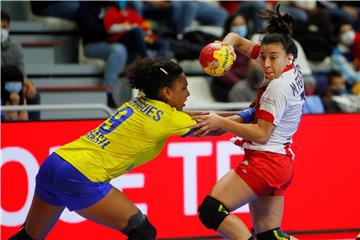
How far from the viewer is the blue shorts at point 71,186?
5.64 metres

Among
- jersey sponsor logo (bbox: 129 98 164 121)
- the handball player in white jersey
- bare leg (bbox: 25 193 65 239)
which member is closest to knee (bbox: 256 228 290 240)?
the handball player in white jersey

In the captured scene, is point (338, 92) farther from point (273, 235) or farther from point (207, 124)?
point (207, 124)

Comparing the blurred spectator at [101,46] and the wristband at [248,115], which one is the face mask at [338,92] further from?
the wristband at [248,115]

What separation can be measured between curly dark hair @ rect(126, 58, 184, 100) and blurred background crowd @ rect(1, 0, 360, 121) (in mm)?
4162

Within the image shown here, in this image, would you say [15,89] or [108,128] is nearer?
[108,128]

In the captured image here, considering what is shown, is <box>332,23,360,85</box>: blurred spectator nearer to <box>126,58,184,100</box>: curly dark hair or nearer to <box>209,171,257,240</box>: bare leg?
<box>209,171,257,240</box>: bare leg

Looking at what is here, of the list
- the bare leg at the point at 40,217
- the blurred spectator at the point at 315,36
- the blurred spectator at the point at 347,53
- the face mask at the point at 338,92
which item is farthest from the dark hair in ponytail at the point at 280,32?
the blurred spectator at the point at 347,53

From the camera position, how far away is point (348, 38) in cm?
1214

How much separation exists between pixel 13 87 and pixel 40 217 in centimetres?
359

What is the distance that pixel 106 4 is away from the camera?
1095cm

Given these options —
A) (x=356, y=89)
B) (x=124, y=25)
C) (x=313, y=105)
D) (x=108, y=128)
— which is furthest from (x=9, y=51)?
(x=356, y=89)

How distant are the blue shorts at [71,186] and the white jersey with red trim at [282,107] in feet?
3.67

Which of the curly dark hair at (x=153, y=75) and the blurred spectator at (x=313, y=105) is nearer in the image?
the curly dark hair at (x=153, y=75)

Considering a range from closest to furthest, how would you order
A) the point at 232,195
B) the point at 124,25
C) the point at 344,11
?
the point at 232,195 → the point at 124,25 → the point at 344,11
